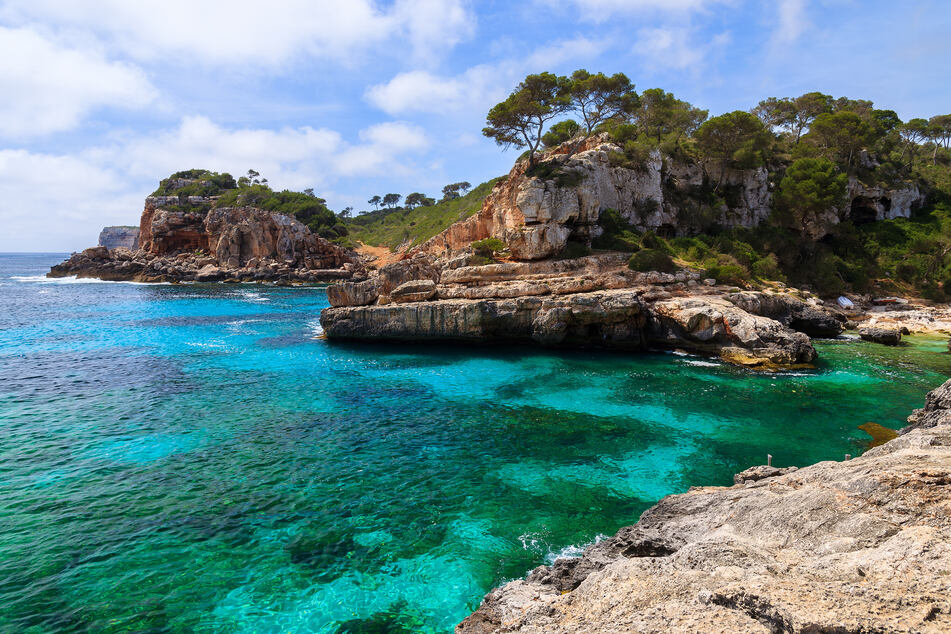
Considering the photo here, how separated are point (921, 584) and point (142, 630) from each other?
10.7 m

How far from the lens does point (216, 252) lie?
270 ft

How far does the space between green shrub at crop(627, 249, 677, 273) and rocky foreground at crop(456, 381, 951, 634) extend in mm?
25602

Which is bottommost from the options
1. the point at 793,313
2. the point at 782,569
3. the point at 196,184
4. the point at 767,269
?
the point at 782,569

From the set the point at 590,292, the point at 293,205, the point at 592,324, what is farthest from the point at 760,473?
the point at 293,205

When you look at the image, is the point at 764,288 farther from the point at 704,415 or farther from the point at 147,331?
the point at 147,331

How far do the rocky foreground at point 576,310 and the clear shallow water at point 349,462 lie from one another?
2.30 m

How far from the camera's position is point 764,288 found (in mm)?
32750

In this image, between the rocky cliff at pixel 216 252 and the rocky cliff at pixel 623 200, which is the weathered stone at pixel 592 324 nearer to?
the rocky cliff at pixel 623 200

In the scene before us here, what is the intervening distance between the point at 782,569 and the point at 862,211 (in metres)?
59.6

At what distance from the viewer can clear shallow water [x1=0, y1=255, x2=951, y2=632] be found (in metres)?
8.32

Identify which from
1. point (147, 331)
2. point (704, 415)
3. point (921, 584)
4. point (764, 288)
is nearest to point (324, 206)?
point (147, 331)

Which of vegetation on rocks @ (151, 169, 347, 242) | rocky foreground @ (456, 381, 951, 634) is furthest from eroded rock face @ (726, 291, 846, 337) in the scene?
vegetation on rocks @ (151, 169, 347, 242)

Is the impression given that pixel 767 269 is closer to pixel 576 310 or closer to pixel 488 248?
pixel 576 310

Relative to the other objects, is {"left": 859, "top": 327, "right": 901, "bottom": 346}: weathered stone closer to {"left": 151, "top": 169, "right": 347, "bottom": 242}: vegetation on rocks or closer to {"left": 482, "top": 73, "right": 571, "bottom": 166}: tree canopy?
{"left": 482, "top": 73, "right": 571, "bottom": 166}: tree canopy
